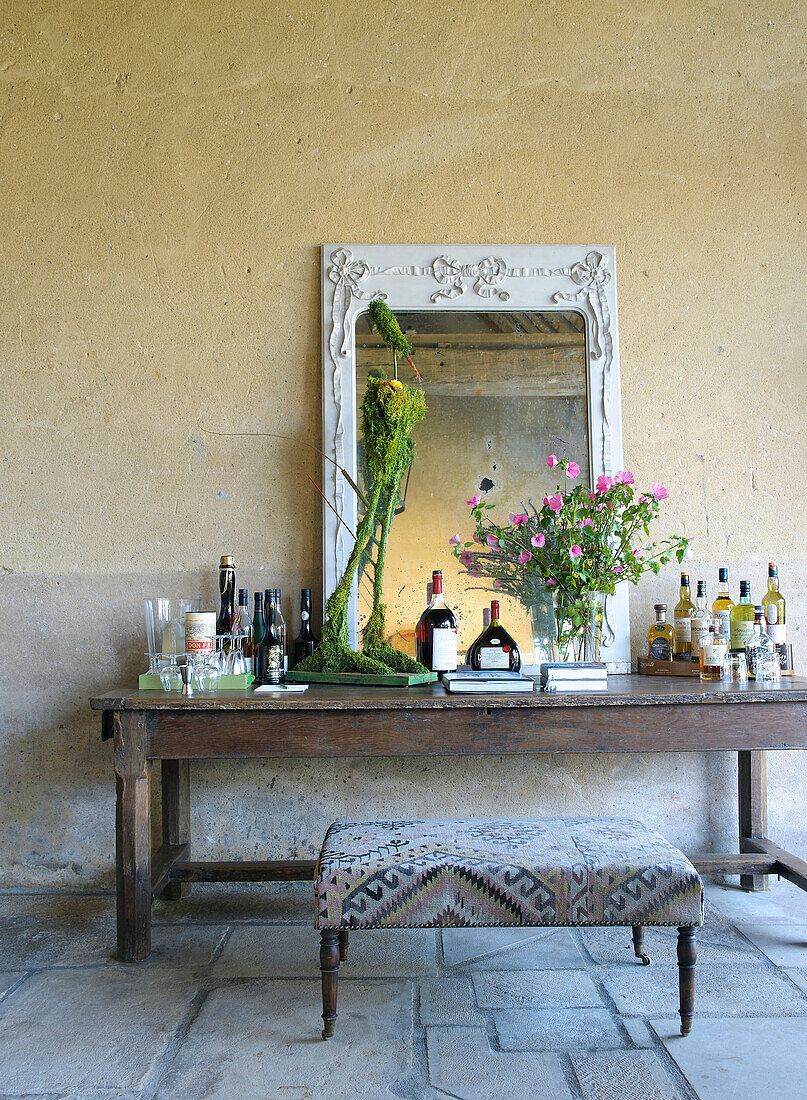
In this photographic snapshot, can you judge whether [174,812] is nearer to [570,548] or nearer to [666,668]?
[570,548]

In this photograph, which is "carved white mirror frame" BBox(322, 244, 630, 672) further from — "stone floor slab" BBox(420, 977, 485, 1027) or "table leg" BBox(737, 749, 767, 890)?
"stone floor slab" BBox(420, 977, 485, 1027)

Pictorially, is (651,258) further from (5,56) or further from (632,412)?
(5,56)

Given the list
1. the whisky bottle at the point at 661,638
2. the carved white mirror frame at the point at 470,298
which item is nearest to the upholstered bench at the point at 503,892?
the whisky bottle at the point at 661,638

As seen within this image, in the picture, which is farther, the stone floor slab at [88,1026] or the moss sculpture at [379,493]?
the moss sculpture at [379,493]

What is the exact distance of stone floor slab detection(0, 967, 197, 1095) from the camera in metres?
1.84

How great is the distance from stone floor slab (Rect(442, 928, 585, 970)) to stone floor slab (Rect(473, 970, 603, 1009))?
0.05m

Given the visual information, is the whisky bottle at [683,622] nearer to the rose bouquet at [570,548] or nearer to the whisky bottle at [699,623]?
the whisky bottle at [699,623]

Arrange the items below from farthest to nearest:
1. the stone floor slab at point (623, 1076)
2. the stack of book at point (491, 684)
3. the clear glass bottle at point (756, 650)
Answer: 1. the clear glass bottle at point (756, 650)
2. the stack of book at point (491, 684)
3. the stone floor slab at point (623, 1076)

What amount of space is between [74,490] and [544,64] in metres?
2.45

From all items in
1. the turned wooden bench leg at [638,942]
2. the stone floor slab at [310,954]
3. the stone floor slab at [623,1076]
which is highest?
the turned wooden bench leg at [638,942]

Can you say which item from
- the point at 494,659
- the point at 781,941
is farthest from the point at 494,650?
the point at 781,941

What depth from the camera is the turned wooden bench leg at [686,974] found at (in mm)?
1938

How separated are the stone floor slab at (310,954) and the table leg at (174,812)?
367 mm

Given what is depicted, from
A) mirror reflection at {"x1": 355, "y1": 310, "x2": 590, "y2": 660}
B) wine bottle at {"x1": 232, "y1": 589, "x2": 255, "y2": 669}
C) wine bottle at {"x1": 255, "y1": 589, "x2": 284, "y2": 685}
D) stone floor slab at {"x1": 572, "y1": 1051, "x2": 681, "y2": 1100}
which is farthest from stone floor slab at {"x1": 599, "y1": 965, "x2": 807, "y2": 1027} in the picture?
wine bottle at {"x1": 232, "y1": 589, "x2": 255, "y2": 669}
